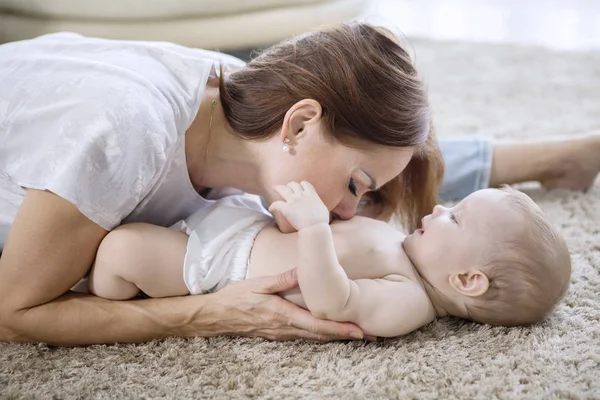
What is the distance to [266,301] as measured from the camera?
120cm

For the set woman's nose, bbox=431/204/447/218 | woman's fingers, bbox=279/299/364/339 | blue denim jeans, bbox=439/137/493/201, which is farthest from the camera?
blue denim jeans, bbox=439/137/493/201

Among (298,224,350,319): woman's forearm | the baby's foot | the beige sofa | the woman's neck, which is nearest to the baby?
(298,224,350,319): woman's forearm

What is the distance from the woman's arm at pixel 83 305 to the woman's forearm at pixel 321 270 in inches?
2.1

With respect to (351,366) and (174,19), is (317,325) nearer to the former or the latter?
(351,366)

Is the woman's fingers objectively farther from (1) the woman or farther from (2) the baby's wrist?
(2) the baby's wrist

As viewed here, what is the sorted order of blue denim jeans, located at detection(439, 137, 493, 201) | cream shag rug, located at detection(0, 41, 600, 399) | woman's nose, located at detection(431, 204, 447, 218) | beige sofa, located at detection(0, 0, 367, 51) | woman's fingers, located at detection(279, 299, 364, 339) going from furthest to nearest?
beige sofa, located at detection(0, 0, 367, 51), blue denim jeans, located at detection(439, 137, 493, 201), woman's nose, located at detection(431, 204, 447, 218), woman's fingers, located at detection(279, 299, 364, 339), cream shag rug, located at detection(0, 41, 600, 399)

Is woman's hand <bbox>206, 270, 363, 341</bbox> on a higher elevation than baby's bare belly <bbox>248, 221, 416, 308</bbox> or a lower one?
lower

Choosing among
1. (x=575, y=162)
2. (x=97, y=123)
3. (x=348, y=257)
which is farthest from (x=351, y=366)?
(x=575, y=162)

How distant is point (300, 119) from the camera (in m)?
1.23

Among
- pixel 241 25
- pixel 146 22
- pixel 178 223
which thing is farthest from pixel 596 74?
pixel 178 223

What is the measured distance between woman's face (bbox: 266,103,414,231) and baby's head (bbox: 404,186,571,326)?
0.49ft

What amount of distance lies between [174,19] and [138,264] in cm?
131

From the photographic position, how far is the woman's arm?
1117 millimetres

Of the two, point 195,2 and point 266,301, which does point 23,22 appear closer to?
point 195,2
